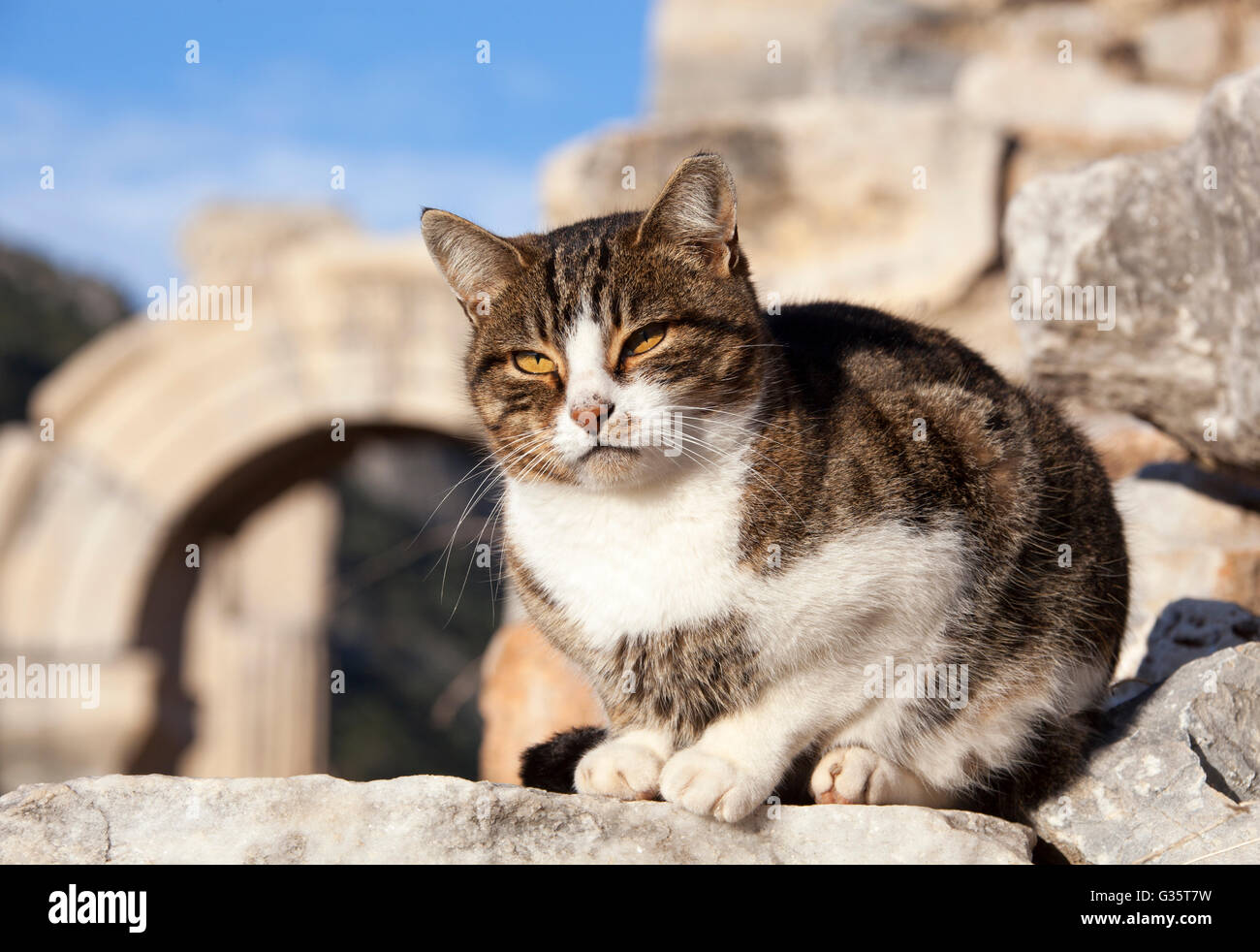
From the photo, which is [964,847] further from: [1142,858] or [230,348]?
[230,348]

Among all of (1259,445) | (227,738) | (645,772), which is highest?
(1259,445)

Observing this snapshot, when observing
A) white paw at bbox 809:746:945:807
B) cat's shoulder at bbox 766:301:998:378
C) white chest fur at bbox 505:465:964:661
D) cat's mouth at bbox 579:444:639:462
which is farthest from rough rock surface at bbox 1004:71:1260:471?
cat's mouth at bbox 579:444:639:462

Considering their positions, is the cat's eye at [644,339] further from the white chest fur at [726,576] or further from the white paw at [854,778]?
the white paw at [854,778]

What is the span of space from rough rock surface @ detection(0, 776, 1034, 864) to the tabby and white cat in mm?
84

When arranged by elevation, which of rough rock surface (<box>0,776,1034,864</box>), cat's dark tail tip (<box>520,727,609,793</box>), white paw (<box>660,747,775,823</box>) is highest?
white paw (<box>660,747,775,823</box>)

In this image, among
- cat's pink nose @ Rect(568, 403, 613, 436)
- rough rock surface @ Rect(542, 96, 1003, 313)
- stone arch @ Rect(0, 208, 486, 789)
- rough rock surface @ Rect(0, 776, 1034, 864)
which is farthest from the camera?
stone arch @ Rect(0, 208, 486, 789)

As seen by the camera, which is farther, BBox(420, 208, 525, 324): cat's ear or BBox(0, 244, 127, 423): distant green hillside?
BBox(0, 244, 127, 423): distant green hillside

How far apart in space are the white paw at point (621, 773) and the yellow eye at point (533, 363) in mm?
726

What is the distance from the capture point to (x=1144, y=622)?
10.9 ft

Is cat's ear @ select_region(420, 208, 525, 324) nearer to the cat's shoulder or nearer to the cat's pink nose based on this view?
the cat's pink nose

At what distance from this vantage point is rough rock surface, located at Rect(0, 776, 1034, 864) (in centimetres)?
196

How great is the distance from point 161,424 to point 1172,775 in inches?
260

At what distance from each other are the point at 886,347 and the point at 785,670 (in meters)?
0.78
